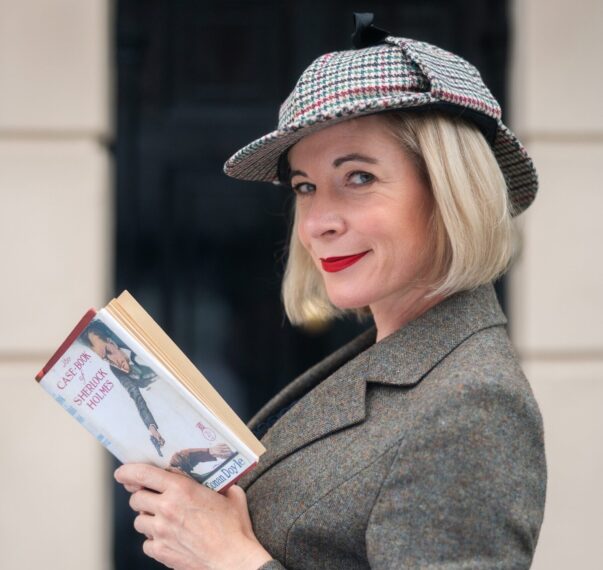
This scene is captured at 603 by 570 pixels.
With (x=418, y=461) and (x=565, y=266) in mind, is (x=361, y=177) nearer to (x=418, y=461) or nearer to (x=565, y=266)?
(x=418, y=461)

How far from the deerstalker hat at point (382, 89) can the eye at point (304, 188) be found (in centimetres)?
8

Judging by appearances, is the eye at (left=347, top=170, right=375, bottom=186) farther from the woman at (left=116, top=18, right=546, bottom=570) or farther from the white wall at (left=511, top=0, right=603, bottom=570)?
the white wall at (left=511, top=0, right=603, bottom=570)

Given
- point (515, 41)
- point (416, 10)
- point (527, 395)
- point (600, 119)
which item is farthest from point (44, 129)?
point (527, 395)

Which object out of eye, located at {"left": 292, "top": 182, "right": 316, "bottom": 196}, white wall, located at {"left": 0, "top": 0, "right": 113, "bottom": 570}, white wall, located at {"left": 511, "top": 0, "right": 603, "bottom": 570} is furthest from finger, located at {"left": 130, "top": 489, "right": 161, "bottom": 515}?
white wall, located at {"left": 511, "top": 0, "right": 603, "bottom": 570}

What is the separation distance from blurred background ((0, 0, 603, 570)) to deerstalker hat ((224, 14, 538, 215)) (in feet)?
5.90

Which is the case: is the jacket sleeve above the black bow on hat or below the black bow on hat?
below

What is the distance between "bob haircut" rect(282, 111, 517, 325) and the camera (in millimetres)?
1452

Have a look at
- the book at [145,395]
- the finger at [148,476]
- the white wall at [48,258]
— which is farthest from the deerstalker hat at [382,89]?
the white wall at [48,258]

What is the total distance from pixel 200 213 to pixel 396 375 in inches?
85.0

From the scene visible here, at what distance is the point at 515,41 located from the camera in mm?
3436

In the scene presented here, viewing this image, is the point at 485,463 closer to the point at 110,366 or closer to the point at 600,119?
the point at 110,366

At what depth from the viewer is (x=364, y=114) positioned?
1476 mm

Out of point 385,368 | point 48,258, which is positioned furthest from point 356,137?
point 48,258

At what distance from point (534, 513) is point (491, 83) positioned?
2.55 meters
